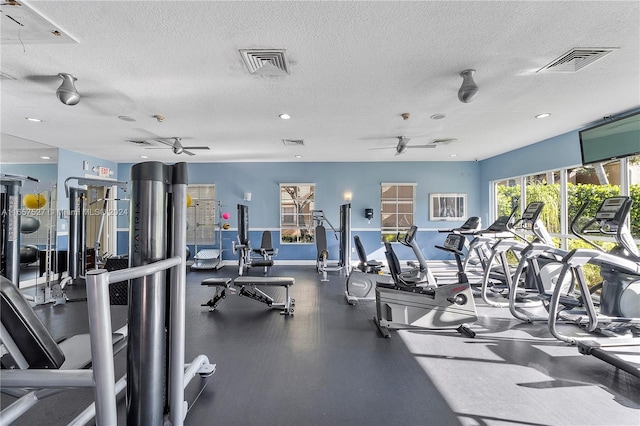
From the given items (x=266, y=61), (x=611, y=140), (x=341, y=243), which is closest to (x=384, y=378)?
(x=266, y=61)

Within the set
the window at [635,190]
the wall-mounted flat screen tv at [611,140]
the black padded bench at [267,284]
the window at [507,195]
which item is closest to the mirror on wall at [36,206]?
the black padded bench at [267,284]

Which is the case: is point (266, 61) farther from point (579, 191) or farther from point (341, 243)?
point (579, 191)

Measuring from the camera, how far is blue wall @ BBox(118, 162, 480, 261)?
758 centimetres

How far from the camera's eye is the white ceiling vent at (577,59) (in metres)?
2.39

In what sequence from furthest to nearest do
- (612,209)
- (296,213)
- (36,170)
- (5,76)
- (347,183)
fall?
(296,213) < (347,183) < (36,170) < (612,209) < (5,76)

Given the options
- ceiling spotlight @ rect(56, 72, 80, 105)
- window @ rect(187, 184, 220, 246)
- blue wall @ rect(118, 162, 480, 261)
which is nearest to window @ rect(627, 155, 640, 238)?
blue wall @ rect(118, 162, 480, 261)

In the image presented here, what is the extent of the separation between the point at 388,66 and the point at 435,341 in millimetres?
2649

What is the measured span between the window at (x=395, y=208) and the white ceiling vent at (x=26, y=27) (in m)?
6.49

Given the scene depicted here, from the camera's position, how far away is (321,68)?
8.82 feet

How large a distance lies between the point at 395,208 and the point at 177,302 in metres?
6.79

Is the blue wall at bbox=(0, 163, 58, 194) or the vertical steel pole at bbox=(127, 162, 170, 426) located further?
the blue wall at bbox=(0, 163, 58, 194)

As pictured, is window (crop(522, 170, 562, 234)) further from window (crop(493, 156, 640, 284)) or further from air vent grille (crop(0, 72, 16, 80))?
air vent grille (crop(0, 72, 16, 80))

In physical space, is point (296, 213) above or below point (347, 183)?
below

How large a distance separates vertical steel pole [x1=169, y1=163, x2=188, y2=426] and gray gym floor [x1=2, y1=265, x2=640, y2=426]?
1.74ft
